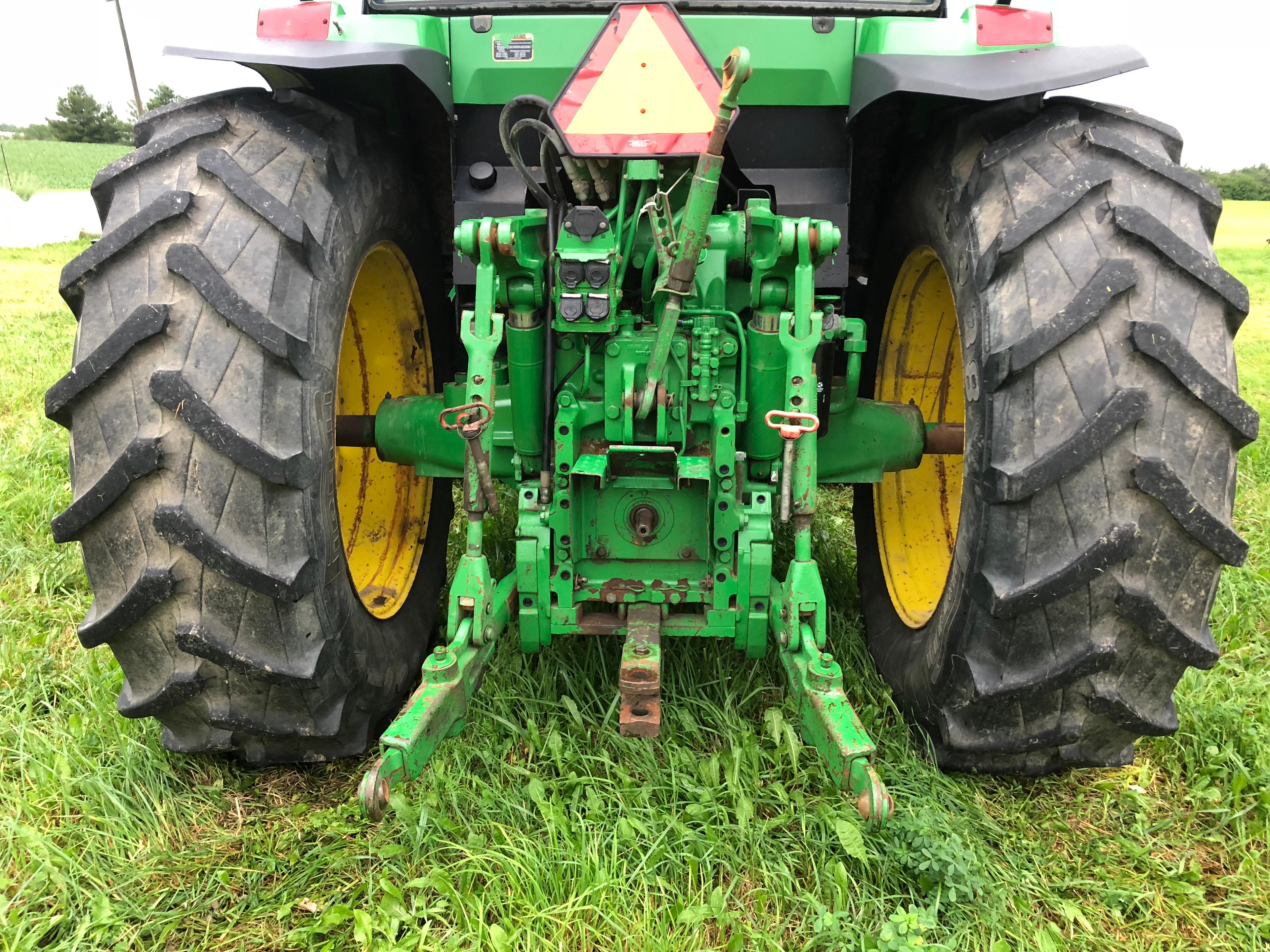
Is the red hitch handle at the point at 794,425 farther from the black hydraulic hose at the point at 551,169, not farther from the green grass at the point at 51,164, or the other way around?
the green grass at the point at 51,164

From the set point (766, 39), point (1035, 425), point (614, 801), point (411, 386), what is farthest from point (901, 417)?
point (411, 386)

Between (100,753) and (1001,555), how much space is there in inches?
92.1

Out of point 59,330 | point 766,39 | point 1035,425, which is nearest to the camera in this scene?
point 1035,425

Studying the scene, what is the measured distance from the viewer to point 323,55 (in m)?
2.17

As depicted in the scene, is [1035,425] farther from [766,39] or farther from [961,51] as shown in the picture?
[766,39]

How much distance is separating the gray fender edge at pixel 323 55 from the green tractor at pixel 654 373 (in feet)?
0.05

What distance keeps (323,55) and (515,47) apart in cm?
64

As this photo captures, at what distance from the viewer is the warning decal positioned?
8.61 ft

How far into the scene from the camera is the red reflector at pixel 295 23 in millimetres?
2416

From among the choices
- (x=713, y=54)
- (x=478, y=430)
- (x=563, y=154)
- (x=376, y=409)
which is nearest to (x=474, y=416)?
(x=478, y=430)

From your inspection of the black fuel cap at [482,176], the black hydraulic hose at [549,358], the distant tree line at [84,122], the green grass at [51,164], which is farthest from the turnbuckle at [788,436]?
the distant tree line at [84,122]

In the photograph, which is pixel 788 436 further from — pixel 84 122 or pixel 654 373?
pixel 84 122

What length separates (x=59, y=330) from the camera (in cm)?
720

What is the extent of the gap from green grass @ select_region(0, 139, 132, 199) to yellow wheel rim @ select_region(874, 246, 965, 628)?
19.0 m
